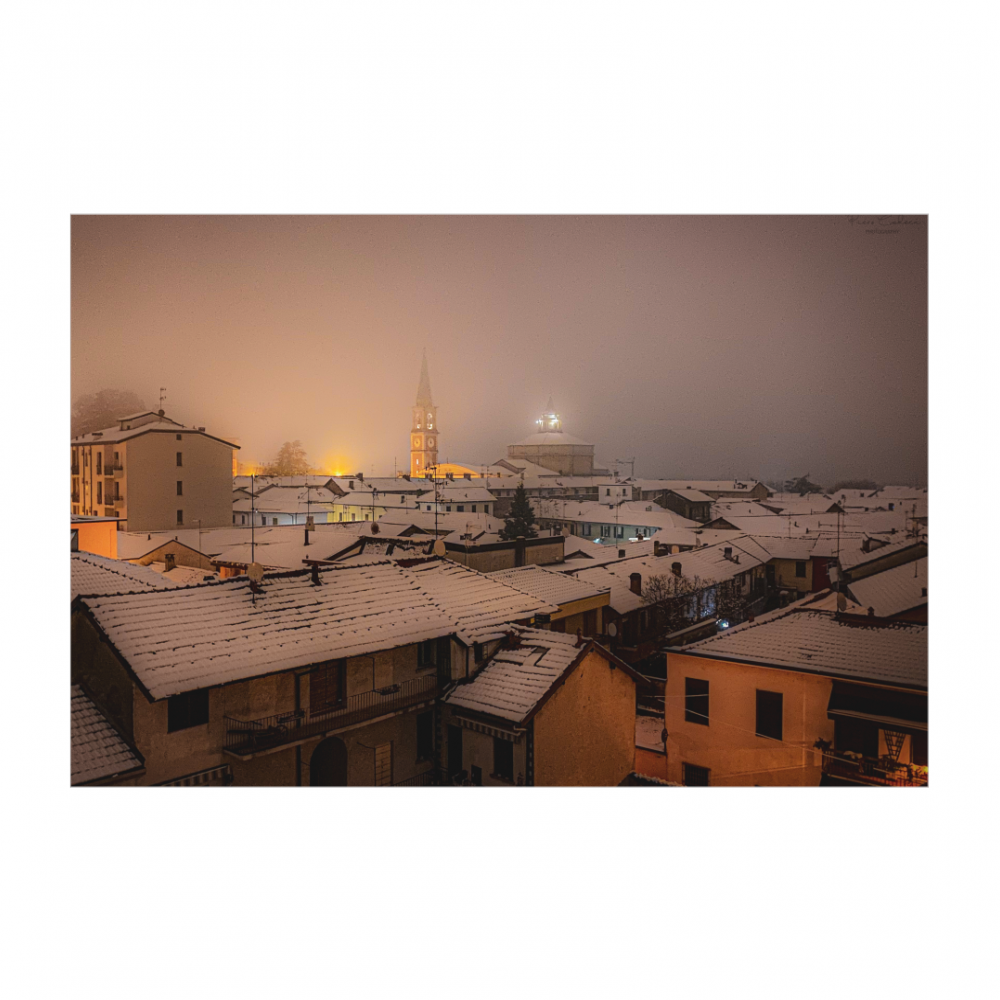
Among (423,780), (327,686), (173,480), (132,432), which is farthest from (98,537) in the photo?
(423,780)

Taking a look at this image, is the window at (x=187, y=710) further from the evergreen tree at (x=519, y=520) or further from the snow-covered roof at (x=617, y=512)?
the snow-covered roof at (x=617, y=512)

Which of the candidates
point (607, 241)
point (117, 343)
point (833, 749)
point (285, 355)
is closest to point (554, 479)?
point (607, 241)

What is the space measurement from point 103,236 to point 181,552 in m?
2.01

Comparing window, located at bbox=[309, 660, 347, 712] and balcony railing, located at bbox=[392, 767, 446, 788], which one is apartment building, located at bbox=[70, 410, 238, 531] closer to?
window, located at bbox=[309, 660, 347, 712]

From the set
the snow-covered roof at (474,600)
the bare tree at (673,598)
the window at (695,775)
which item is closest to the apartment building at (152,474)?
the snow-covered roof at (474,600)

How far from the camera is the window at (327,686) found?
12.4 feet

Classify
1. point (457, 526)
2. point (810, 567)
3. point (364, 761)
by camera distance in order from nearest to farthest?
point (364, 761)
point (810, 567)
point (457, 526)

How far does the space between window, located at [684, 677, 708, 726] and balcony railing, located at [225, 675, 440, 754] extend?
5.50ft

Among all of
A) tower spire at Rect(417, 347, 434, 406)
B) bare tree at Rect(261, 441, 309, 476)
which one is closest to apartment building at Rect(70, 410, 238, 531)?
bare tree at Rect(261, 441, 309, 476)

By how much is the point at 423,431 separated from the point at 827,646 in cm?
301

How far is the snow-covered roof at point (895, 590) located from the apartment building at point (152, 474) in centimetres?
431

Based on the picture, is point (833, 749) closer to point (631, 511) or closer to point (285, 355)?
point (631, 511)

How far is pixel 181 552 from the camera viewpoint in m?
4.64

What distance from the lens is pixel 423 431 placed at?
4.86m
